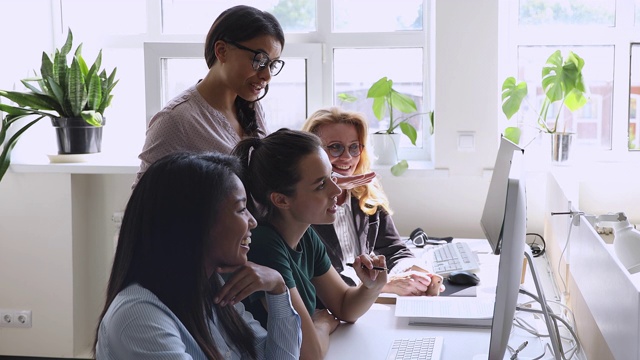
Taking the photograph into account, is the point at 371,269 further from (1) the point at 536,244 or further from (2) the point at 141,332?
(1) the point at 536,244

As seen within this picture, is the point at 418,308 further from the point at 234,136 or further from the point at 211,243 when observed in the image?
the point at 211,243

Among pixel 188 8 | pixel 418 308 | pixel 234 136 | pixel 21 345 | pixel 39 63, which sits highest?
pixel 188 8

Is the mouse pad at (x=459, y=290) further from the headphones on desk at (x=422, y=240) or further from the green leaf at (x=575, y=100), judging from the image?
the green leaf at (x=575, y=100)

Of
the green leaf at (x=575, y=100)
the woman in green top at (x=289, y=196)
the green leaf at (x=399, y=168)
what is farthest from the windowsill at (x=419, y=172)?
the woman in green top at (x=289, y=196)

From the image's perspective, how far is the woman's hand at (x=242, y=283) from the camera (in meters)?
1.56

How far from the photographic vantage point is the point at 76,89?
3496 millimetres

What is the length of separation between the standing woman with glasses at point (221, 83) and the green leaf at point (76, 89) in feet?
4.55

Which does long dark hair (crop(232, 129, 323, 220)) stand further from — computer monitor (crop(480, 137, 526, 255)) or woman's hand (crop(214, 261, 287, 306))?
computer monitor (crop(480, 137, 526, 255))

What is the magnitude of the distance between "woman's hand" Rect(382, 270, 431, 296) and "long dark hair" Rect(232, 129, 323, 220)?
607mm

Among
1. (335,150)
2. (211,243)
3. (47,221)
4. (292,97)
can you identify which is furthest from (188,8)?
(211,243)

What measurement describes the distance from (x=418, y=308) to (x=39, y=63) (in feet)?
7.96

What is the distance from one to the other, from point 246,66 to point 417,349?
855 mm

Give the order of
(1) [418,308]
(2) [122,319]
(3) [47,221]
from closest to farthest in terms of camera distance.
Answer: (2) [122,319]
(1) [418,308]
(3) [47,221]

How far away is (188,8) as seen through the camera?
3904mm
